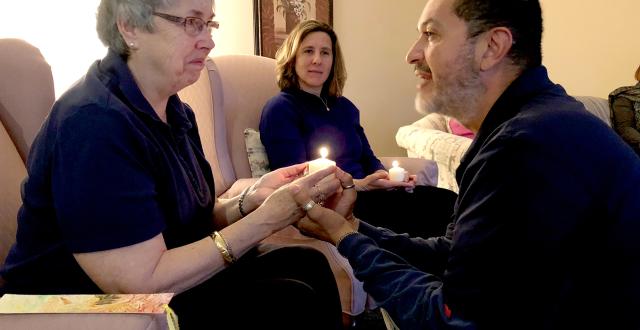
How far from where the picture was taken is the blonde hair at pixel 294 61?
2156 mm

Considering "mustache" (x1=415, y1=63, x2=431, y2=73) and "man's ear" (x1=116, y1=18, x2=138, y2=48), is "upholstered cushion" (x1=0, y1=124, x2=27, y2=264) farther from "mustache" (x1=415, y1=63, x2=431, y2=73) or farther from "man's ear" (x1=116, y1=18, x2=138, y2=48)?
"mustache" (x1=415, y1=63, x2=431, y2=73)

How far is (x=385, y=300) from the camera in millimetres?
970

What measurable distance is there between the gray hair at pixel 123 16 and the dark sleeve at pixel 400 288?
0.62m

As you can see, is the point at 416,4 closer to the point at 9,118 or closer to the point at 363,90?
the point at 363,90

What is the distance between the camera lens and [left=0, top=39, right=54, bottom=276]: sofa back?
127cm

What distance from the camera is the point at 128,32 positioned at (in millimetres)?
1020

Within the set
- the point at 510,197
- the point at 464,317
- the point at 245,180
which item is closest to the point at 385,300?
the point at 464,317

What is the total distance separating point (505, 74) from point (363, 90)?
8.83 ft

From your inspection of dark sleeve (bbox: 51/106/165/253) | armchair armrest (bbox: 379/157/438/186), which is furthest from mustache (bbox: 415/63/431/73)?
armchair armrest (bbox: 379/157/438/186)

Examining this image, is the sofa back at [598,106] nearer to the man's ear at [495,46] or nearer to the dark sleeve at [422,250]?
the dark sleeve at [422,250]

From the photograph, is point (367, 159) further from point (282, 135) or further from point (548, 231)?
point (548, 231)

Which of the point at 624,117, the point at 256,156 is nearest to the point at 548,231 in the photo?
the point at 256,156

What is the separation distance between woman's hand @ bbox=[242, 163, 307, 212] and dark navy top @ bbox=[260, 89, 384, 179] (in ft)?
1.53

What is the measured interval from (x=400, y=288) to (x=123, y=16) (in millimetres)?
776
